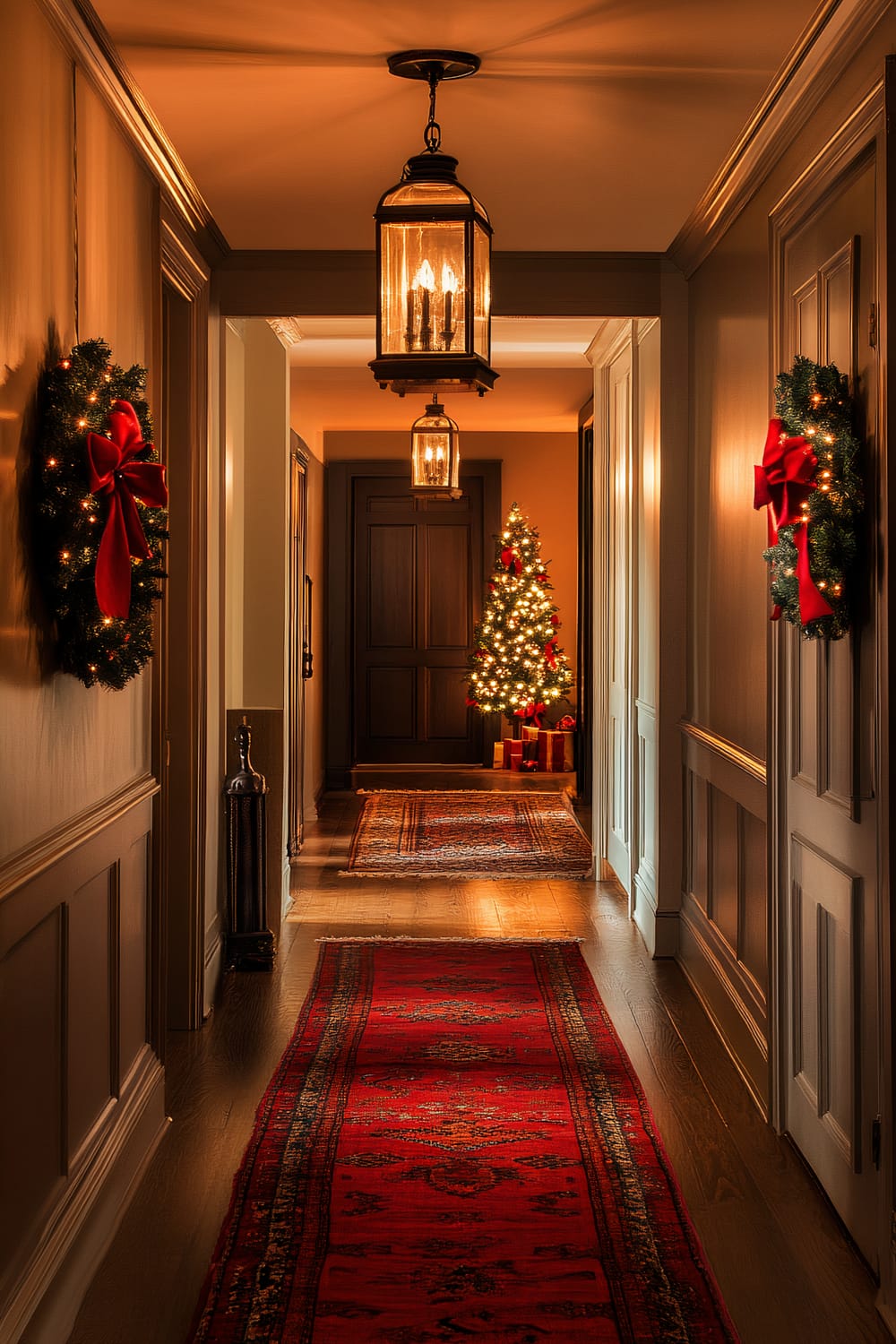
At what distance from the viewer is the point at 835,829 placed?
296cm

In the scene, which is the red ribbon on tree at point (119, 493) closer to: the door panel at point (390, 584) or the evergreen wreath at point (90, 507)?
the evergreen wreath at point (90, 507)

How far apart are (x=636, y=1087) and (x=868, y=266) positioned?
7.87 feet

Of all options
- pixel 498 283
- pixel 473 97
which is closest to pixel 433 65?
pixel 473 97

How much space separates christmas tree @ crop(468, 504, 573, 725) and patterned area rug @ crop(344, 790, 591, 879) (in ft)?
3.63

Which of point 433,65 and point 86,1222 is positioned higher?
point 433,65

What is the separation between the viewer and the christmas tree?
10438mm

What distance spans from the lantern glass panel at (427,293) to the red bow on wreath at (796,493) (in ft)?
2.66

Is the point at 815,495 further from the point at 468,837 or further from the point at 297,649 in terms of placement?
the point at 468,837

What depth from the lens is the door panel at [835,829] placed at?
274cm

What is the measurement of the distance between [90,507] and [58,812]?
643 mm

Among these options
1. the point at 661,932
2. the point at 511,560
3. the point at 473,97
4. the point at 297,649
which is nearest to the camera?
the point at 473,97

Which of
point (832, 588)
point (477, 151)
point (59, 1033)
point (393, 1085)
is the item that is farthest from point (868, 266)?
point (393, 1085)

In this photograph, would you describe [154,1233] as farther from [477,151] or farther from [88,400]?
[477,151]

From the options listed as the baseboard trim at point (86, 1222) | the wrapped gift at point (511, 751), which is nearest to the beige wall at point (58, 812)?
the baseboard trim at point (86, 1222)
